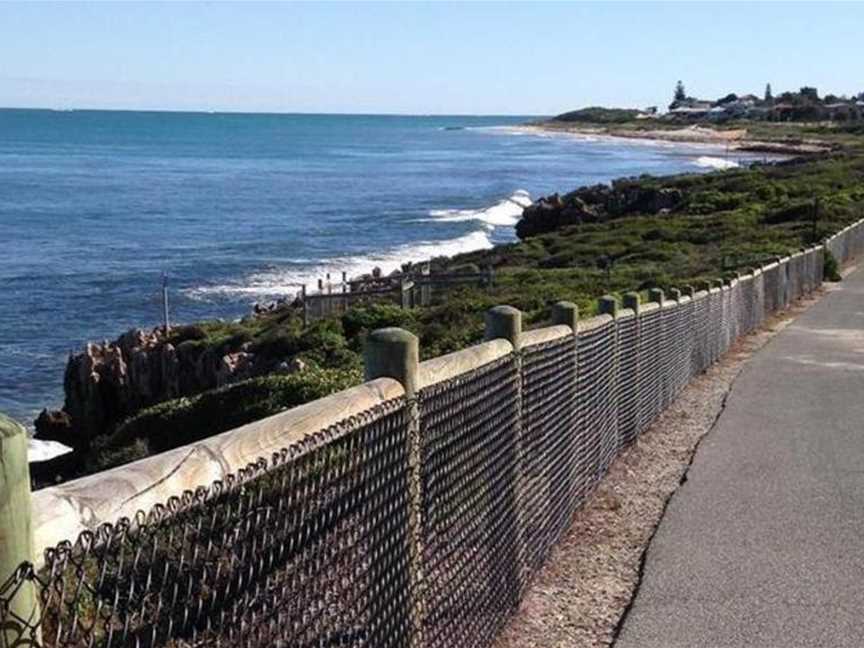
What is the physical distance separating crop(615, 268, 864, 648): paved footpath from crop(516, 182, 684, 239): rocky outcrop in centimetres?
4713

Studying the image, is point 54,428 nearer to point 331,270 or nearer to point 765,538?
point 765,538

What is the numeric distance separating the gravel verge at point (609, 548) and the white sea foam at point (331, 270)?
33711mm

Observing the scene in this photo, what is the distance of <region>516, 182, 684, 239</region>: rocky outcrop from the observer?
60.0 meters

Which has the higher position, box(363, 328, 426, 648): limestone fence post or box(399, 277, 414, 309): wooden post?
box(363, 328, 426, 648): limestone fence post

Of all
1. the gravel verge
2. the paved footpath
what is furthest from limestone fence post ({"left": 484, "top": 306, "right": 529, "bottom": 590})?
the paved footpath

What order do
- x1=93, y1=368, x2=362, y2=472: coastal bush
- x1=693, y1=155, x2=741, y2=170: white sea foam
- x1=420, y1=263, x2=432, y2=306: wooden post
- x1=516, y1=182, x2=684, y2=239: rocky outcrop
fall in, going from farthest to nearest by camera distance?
x1=693, y1=155, x2=741, y2=170: white sea foam, x1=516, y1=182, x2=684, y2=239: rocky outcrop, x1=420, y1=263, x2=432, y2=306: wooden post, x1=93, y1=368, x2=362, y2=472: coastal bush

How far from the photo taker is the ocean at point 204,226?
131 feet

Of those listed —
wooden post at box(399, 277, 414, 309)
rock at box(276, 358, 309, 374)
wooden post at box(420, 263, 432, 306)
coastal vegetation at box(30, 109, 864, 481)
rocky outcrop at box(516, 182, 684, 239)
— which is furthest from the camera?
rocky outcrop at box(516, 182, 684, 239)

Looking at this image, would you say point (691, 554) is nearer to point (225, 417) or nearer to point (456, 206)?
point (225, 417)

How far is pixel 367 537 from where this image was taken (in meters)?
4.12

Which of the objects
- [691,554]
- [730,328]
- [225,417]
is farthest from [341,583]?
[730,328]

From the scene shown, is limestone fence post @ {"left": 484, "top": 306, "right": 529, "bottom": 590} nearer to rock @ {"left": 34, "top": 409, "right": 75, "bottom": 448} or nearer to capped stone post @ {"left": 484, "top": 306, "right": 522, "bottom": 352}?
capped stone post @ {"left": 484, "top": 306, "right": 522, "bottom": 352}

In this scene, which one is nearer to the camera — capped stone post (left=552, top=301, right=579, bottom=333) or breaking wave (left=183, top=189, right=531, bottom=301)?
capped stone post (left=552, top=301, right=579, bottom=333)

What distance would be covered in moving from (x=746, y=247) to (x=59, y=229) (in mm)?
42633
